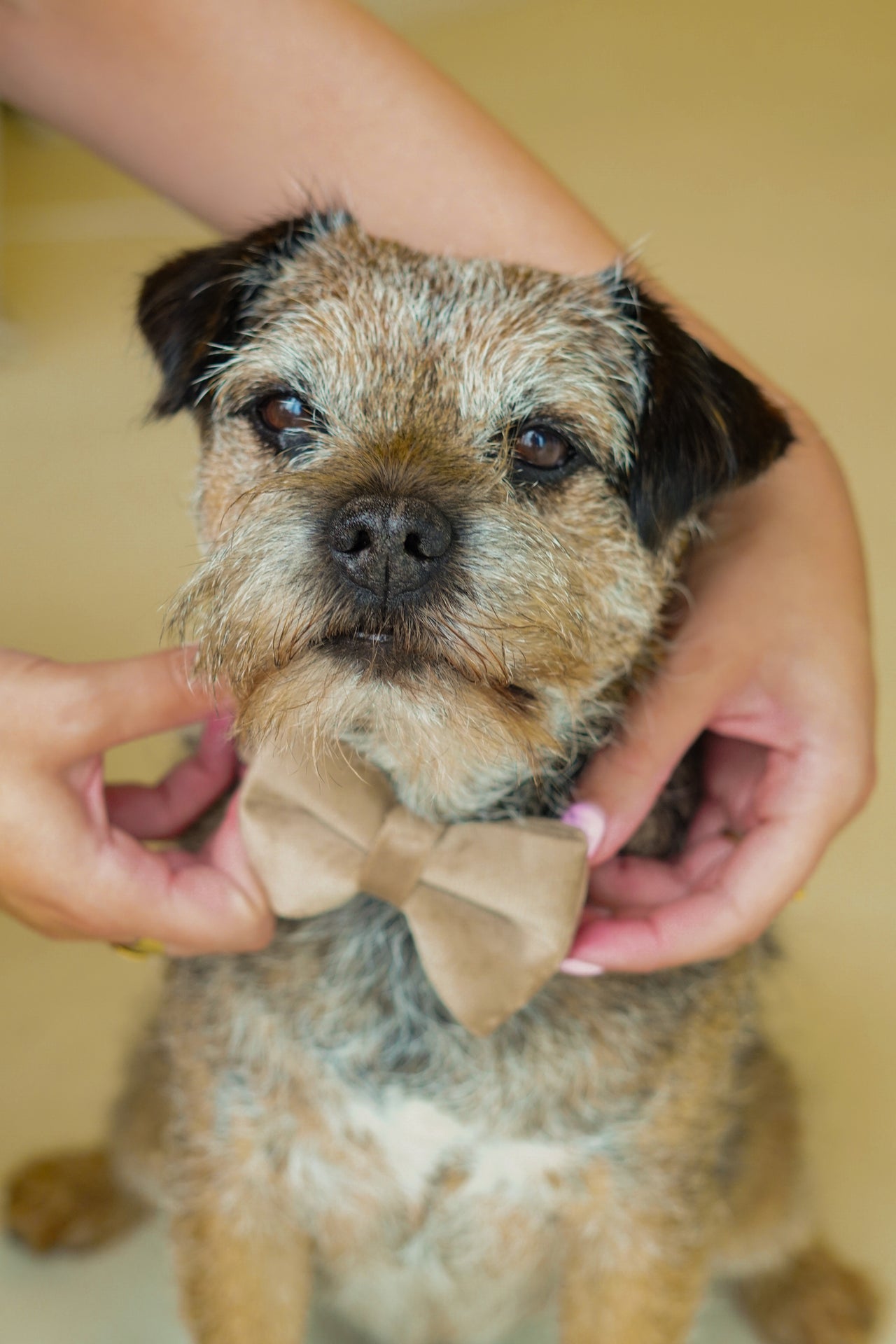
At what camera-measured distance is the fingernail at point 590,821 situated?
1.11m

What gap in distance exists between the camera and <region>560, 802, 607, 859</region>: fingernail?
1.11 meters

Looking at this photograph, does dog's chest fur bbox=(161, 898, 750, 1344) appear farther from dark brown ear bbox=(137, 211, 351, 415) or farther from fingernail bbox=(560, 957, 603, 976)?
dark brown ear bbox=(137, 211, 351, 415)

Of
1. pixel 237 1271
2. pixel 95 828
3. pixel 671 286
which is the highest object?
pixel 671 286

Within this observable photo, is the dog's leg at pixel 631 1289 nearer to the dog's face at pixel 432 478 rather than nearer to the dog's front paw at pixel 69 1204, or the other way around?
the dog's face at pixel 432 478

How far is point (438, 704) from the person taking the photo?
37.3 inches

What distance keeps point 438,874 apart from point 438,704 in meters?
0.20

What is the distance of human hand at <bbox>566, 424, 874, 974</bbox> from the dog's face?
2.7 inches

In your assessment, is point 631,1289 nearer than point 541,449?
No

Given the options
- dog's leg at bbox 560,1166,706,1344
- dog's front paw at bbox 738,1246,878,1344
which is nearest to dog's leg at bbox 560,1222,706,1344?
dog's leg at bbox 560,1166,706,1344

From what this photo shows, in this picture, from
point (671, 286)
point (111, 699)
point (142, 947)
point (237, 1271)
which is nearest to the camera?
point (111, 699)

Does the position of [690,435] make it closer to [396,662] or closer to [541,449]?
[541,449]

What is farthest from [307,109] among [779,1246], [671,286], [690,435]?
[671,286]

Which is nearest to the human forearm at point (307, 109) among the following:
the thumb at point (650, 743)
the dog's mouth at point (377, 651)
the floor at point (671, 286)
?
the floor at point (671, 286)

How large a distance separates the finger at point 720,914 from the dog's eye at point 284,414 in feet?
1.68
